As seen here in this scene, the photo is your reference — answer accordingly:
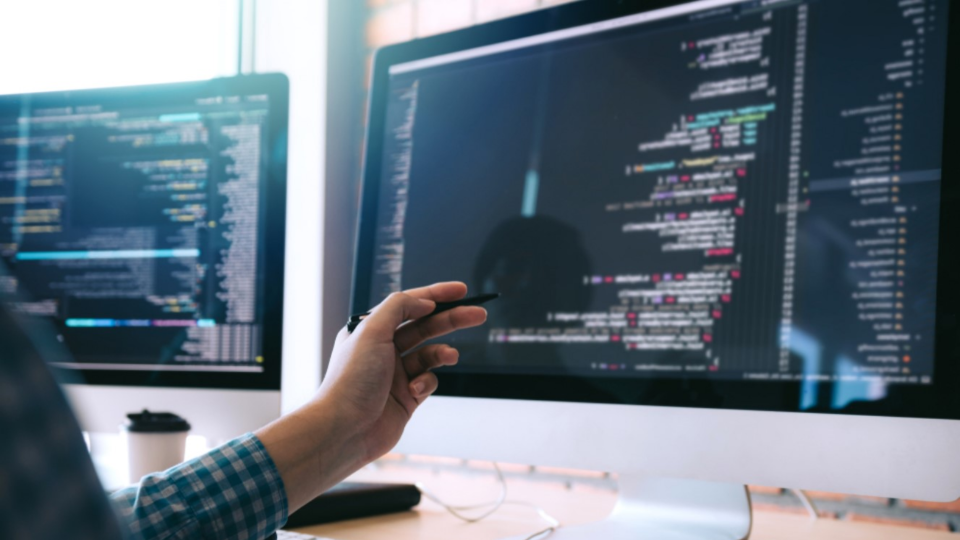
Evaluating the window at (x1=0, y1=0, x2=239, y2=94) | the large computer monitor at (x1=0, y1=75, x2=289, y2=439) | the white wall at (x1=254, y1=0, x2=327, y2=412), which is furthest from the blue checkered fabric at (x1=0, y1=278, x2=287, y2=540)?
the window at (x1=0, y1=0, x2=239, y2=94)

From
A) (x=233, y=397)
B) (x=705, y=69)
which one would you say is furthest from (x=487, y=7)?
(x=233, y=397)

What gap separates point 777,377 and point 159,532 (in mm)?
539

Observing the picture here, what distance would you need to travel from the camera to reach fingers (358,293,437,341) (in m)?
0.69

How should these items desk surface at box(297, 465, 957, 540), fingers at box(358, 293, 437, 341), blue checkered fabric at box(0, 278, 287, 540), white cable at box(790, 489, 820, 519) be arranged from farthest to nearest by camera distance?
white cable at box(790, 489, 820, 519)
desk surface at box(297, 465, 957, 540)
fingers at box(358, 293, 437, 341)
blue checkered fabric at box(0, 278, 287, 540)

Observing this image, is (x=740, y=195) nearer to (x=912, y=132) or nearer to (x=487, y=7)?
(x=912, y=132)

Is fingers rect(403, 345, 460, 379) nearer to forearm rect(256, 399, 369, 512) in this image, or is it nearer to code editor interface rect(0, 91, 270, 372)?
forearm rect(256, 399, 369, 512)

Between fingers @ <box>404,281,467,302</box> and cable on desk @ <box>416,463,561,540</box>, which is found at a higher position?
fingers @ <box>404,281,467,302</box>

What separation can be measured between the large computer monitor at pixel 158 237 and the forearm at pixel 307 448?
36 cm

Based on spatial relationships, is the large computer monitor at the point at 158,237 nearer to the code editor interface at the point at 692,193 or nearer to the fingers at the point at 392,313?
the code editor interface at the point at 692,193

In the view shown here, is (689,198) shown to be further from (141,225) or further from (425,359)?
(141,225)

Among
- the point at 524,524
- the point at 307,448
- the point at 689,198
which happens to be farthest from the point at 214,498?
the point at 689,198

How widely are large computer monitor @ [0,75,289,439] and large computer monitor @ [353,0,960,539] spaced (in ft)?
0.66

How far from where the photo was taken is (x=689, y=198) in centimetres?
75

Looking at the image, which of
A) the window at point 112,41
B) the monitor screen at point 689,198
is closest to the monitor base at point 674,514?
the monitor screen at point 689,198
